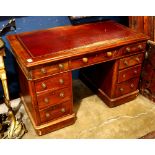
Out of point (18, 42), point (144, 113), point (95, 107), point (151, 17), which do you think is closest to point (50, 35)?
point (18, 42)

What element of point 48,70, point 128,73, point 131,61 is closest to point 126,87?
point 128,73

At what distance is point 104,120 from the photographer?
2.61 m

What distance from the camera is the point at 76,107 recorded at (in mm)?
2834

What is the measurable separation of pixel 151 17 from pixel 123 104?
1.15m

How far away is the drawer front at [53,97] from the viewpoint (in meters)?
2.18

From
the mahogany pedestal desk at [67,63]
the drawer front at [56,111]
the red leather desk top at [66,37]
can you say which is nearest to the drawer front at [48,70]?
the mahogany pedestal desk at [67,63]

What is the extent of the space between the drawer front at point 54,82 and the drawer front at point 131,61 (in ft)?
2.22

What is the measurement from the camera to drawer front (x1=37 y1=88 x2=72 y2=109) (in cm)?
218

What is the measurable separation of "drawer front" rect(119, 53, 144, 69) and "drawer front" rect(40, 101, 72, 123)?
74 cm

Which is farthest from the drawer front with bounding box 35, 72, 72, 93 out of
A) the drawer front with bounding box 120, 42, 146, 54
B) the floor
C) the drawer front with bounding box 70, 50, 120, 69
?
the drawer front with bounding box 120, 42, 146, 54

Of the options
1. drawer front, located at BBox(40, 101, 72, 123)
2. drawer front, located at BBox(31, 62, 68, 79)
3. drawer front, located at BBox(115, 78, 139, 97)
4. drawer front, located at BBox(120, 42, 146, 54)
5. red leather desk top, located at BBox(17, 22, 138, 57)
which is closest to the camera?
drawer front, located at BBox(31, 62, 68, 79)

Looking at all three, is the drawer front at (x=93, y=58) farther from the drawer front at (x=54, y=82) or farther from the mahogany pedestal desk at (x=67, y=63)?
the drawer front at (x=54, y=82)

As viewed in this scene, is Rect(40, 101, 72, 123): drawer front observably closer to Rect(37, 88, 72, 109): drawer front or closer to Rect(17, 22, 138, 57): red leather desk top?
Rect(37, 88, 72, 109): drawer front
